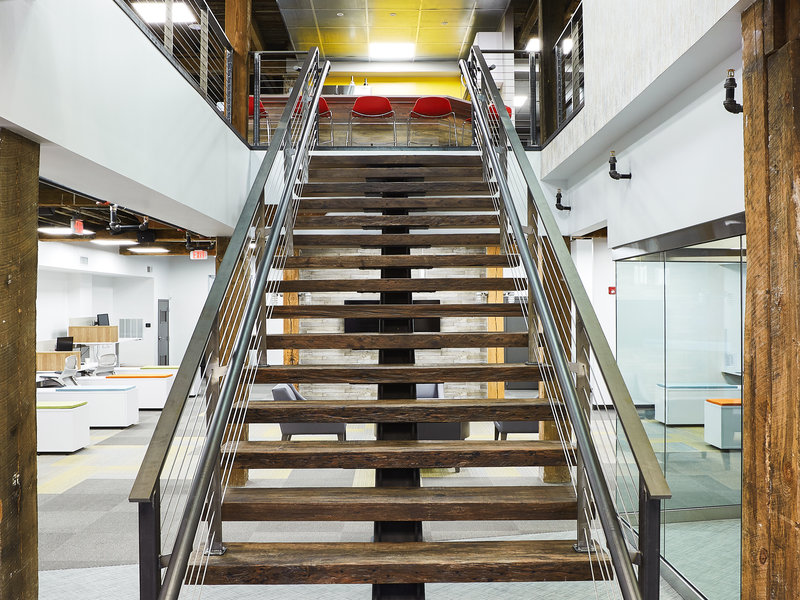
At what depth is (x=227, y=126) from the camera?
5.06 metres

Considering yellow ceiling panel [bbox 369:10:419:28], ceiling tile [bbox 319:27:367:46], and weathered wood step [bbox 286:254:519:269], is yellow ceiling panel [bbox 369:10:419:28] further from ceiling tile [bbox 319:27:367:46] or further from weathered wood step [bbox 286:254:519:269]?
weathered wood step [bbox 286:254:519:269]

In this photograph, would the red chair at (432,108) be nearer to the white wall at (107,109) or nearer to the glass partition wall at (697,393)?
the white wall at (107,109)

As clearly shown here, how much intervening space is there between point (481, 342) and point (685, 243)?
1403 millimetres

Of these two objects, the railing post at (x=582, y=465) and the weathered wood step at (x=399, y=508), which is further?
the weathered wood step at (x=399, y=508)

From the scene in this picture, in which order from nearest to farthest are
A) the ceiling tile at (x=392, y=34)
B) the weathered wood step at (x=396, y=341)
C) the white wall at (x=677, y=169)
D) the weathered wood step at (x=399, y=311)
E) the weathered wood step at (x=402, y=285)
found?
the white wall at (x=677, y=169), the weathered wood step at (x=396, y=341), the weathered wood step at (x=399, y=311), the weathered wood step at (x=402, y=285), the ceiling tile at (x=392, y=34)

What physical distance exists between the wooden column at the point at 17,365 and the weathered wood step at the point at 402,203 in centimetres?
224

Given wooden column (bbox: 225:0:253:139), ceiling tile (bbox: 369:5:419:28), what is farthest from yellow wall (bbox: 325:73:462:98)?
wooden column (bbox: 225:0:253:139)

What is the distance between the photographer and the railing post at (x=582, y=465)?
89.0 inches

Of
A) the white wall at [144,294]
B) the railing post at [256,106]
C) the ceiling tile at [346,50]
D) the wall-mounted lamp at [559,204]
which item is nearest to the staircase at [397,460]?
the wall-mounted lamp at [559,204]

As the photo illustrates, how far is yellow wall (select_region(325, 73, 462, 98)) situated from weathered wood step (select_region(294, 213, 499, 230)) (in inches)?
350

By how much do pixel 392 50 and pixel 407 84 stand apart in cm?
125

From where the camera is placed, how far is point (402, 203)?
4492 millimetres

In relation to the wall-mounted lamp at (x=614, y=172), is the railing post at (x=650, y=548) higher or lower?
lower

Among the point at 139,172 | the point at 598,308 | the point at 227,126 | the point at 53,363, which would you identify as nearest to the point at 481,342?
the point at 139,172
